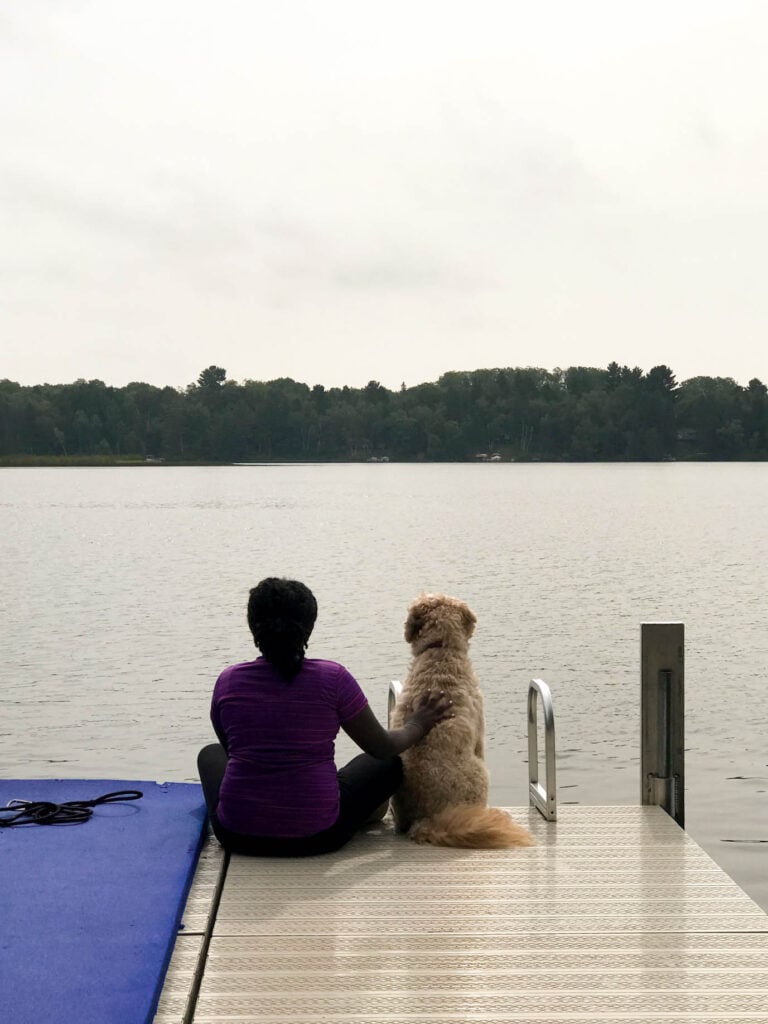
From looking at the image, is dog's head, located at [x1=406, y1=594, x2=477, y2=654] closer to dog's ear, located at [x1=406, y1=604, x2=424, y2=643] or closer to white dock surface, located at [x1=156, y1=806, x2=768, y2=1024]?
dog's ear, located at [x1=406, y1=604, x2=424, y2=643]

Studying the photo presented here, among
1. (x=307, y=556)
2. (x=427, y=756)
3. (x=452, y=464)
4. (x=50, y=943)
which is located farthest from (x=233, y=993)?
(x=452, y=464)

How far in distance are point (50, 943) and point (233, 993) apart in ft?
2.48

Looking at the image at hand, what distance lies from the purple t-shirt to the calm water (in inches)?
149

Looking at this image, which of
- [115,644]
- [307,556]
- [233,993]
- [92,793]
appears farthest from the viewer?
[307,556]

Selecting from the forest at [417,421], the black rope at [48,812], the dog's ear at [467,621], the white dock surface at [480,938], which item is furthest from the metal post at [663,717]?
the forest at [417,421]

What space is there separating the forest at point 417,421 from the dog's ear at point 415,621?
424 ft

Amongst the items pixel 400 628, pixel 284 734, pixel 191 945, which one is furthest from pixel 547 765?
pixel 400 628

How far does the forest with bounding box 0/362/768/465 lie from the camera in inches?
5354

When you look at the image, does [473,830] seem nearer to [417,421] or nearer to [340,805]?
[340,805]

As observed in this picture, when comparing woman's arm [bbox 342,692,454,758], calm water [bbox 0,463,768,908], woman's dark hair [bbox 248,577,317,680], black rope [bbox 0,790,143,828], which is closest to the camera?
woman's dark hair [bbox 248,577,317,680]

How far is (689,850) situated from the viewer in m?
5.51

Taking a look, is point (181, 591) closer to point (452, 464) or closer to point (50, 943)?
point (50, 943)

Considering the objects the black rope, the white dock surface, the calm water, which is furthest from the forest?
the white dock surface

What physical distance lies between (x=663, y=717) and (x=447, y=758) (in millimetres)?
1482
